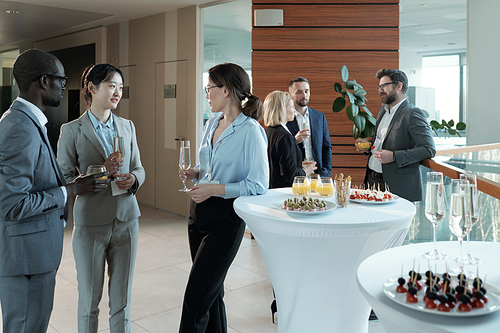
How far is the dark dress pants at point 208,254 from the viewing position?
2.19 m

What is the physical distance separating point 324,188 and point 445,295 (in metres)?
1.42

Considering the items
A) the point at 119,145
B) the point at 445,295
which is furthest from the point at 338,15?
the point at 445,295

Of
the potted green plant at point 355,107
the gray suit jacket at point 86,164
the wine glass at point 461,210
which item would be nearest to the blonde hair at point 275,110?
the potted green plant at point 355,107

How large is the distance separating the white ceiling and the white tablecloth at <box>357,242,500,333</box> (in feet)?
14.7

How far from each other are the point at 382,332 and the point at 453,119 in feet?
11.4

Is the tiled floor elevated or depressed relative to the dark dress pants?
depressed

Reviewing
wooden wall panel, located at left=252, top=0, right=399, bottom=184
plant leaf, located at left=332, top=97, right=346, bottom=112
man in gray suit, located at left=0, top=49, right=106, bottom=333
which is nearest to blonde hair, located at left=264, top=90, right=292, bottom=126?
plant leaf, located at left=332, top=97, right=346, bottom=112

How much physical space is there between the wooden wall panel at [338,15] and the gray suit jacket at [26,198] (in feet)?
13.4

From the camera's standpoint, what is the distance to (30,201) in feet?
5.75

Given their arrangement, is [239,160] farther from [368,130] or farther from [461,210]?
[368,130]

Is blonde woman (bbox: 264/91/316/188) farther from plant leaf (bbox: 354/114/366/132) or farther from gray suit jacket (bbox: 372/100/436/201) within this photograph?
plant leaf (bbox: 354/114/366/132)

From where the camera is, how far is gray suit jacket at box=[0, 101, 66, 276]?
5.70 feet

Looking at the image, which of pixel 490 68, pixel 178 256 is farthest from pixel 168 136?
pixel 490 68

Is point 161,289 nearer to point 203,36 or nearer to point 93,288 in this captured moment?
point 93,288
